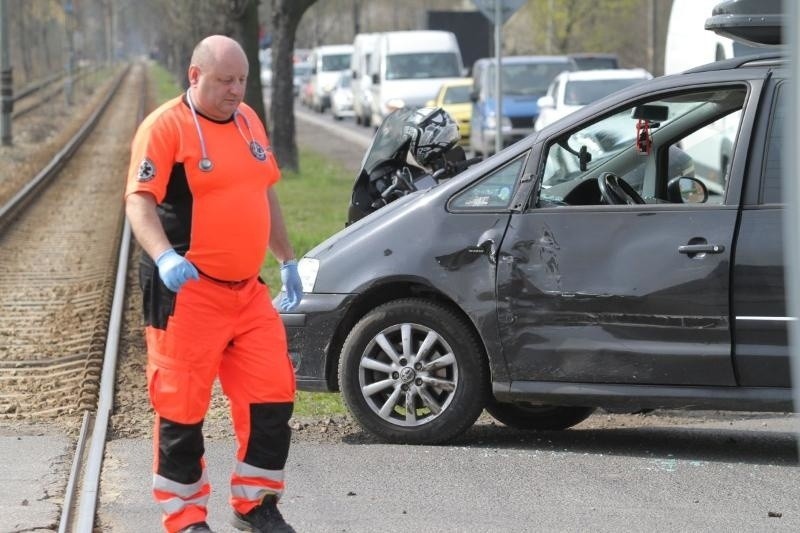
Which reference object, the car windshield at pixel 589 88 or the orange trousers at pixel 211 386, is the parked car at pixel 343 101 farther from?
the orange trousers at pixel 211 386

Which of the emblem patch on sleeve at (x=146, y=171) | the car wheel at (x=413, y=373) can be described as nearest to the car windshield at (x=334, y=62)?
the car wheel at (x=413, y=373)

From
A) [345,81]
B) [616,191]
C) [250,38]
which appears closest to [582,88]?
[250,38]

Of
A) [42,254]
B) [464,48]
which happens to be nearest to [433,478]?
[42,254]

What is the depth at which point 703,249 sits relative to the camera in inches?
264

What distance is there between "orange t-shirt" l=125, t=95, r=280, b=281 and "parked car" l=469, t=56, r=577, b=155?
2166cm

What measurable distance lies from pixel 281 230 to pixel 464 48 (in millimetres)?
45595

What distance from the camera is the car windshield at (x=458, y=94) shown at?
32875mm

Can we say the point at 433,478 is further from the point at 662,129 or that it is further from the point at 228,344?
the point at 662,129

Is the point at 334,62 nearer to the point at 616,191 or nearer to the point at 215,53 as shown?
the point at 616,191

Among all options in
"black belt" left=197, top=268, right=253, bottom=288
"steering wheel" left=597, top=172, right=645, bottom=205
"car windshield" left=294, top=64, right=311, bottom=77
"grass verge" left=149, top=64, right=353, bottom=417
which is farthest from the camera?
"car windshield" left=294, top=64, right=311, bottom=77

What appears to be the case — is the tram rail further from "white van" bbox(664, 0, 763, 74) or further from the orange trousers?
"white van" bbox(664, 0, 763, 74)

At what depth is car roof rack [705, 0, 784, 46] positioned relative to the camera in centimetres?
681

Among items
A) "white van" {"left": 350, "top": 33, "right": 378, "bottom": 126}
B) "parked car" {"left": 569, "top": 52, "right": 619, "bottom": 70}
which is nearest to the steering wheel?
"parked car" {"left": 569, "top": 52, "right": 619, "bottom": 70}

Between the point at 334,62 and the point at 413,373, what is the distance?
172 feet
